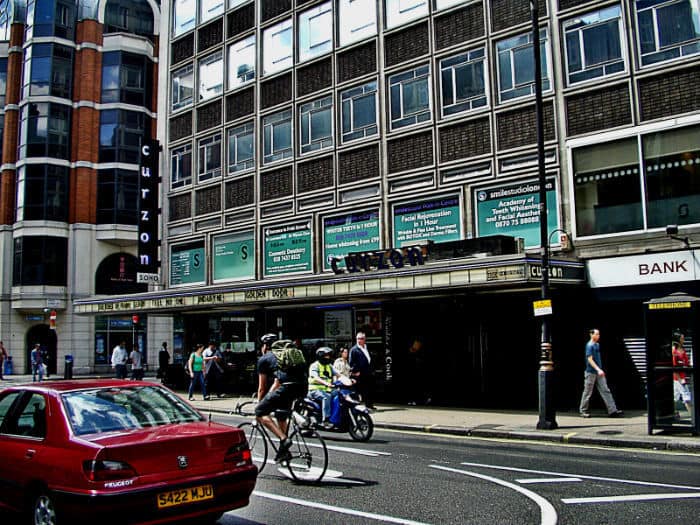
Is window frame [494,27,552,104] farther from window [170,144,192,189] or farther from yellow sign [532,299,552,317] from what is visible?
window [170,144,192,189]

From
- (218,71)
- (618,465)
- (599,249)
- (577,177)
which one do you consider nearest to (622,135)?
(577,177)

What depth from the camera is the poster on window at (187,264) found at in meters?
25.8

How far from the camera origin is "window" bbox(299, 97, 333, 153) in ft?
72.2

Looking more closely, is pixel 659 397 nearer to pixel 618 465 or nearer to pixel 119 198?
pixel 618 465

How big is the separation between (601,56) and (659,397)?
27.1 ft

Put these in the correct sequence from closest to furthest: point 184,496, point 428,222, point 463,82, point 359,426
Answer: point 184,496, point 359,426, point 463,82, point 428,222

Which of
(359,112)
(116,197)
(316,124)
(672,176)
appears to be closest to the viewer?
(672,176)

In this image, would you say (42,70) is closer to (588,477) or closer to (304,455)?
(304,455)

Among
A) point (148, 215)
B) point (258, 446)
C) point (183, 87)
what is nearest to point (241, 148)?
point (148, 215)

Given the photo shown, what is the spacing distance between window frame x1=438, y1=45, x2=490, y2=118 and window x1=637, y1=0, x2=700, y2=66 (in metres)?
3.78

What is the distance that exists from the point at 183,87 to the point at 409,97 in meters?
11.5

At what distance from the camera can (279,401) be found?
28.2 ft

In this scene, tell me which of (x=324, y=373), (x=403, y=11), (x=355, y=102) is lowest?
(x=324, y=373)

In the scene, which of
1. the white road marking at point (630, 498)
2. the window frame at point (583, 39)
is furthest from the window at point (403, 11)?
the white road marking at point (630, 498)
